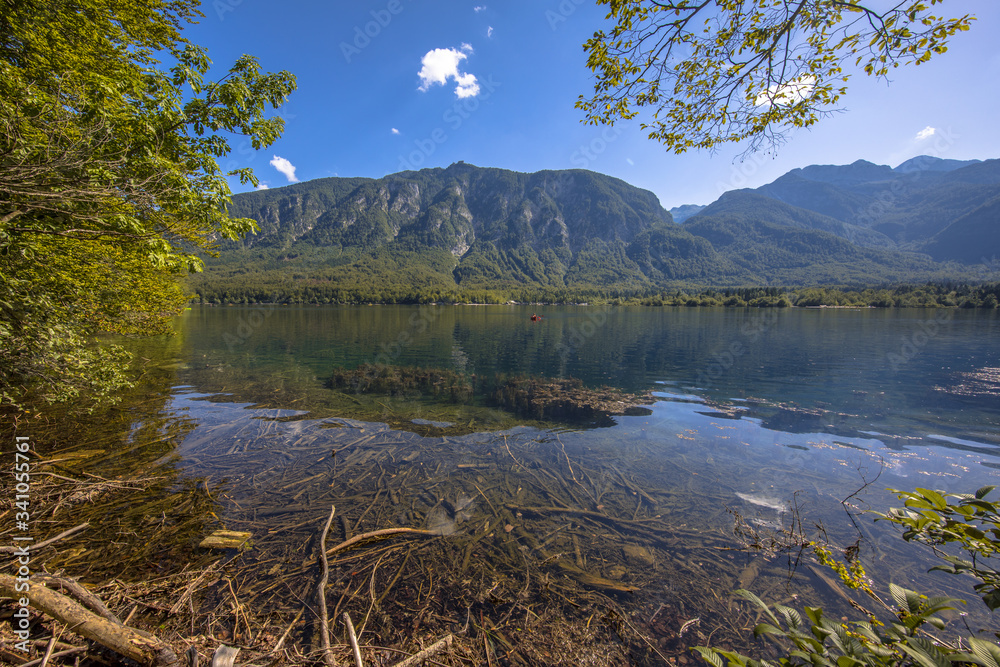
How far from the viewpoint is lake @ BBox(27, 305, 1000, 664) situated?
5.79 m

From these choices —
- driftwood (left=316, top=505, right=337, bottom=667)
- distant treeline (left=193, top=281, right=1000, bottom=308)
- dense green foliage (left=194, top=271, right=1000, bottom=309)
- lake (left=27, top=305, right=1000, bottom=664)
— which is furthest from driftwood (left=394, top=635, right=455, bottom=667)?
distant treeline (left=193, top=281, right=1000, bottom=308)

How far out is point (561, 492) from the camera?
9281 millimetres

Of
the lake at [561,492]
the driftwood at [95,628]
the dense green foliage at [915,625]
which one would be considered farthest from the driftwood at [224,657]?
the dense green foliage at [915,625]

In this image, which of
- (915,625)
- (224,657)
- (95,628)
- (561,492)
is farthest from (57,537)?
(915,625)

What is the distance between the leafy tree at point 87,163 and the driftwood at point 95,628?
4.60m

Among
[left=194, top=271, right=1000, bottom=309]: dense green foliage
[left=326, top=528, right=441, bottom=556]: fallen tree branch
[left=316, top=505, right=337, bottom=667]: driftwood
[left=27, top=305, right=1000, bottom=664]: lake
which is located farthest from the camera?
[left=194, top=271, right=1000, bottom=309]: dense green foliage

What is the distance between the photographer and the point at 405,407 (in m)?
16.9

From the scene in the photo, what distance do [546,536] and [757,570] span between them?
149 inches

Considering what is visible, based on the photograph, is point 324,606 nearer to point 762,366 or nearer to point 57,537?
point 57,537

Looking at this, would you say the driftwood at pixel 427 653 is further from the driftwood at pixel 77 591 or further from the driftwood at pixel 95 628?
the driftwood at pixel 77 591

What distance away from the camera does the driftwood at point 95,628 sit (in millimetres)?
3449

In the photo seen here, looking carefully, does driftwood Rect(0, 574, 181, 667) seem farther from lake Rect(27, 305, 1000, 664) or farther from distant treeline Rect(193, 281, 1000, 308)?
distant treeline Rect(193, 281, 1000, 308)

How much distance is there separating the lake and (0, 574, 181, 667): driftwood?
6.14 ft

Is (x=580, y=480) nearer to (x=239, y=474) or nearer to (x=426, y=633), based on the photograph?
(x=426, y=633)
